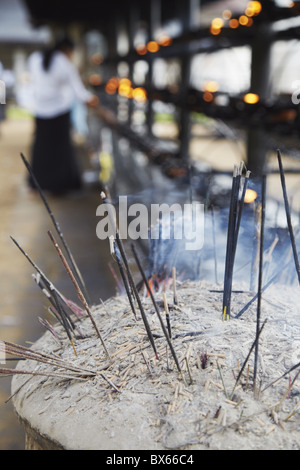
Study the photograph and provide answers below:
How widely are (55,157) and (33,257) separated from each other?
2.79 meters

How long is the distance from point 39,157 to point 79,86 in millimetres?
1091

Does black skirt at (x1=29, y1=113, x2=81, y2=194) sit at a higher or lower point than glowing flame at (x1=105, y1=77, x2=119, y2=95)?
lower

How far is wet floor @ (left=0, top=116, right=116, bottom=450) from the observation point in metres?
2.99

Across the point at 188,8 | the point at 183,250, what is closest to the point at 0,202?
the point at 188,8

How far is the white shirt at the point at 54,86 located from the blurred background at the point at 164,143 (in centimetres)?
34

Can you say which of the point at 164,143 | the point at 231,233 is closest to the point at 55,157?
the point at 164,143

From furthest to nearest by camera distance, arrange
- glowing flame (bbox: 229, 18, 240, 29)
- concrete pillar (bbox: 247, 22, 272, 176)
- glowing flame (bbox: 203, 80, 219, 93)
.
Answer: glowing flame (bbox: 203, 80, 219, 93), concrete pillar (bbox: 247, 22, 272, 176), glowing flame (bbox: 229, 18, 240, 29)

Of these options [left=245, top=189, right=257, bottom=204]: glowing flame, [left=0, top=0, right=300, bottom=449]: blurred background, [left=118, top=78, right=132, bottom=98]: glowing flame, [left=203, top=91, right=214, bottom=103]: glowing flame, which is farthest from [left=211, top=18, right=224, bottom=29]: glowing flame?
[left=118, top=78, right=132, bottom=98]: glowing flame

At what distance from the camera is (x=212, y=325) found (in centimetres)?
170

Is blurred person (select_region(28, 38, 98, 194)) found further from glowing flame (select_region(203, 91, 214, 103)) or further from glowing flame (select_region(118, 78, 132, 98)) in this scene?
glowing flame (select_region(203, 91, 214, 103))

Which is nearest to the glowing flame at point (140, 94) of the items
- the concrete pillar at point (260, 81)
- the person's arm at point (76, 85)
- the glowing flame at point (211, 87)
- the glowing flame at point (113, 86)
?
the person's arm at point (76, 85)

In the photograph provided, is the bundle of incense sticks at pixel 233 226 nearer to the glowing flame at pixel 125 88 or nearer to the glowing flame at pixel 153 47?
the glowing flame at pixel 153 47

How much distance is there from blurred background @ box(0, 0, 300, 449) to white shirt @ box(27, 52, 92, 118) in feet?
1.12

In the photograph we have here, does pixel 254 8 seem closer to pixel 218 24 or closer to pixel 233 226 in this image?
pixel 218 24
